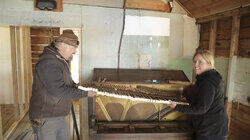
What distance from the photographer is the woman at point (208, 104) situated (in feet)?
4.75

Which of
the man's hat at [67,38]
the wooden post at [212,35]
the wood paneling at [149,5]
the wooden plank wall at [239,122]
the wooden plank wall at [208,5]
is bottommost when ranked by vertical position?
the wooden plank wall at [239,122]

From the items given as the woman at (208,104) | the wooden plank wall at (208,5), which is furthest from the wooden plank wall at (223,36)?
the woman at (208,104)

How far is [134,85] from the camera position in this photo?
2113mm

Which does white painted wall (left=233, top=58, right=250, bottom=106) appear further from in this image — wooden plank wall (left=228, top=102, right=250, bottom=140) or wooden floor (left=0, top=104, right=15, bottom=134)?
wooden floor (left=0, top=104, right=15, bottom=134)

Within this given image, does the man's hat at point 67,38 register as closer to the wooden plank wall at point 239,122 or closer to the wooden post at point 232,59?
the wooden post at point 232,59

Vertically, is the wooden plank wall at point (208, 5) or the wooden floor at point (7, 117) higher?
the wooden plank wall at point (208, 5)

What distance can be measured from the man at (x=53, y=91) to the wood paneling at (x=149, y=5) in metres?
1.91

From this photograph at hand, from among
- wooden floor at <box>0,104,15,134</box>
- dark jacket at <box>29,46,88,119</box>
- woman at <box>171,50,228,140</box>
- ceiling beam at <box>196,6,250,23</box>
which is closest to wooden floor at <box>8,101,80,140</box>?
wooden floor at <box>0,104,15,134</box>

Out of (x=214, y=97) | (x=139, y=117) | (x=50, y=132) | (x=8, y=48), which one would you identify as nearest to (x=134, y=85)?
(x=139, y=117)

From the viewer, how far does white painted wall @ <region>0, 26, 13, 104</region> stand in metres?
4.29

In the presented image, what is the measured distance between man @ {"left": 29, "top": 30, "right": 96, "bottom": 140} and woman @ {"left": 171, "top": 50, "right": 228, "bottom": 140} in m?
1.02

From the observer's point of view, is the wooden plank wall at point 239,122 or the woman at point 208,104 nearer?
the woman at point 208,104

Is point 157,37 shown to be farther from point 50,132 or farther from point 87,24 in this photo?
point 50,132

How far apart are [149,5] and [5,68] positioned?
4165 millimetres
